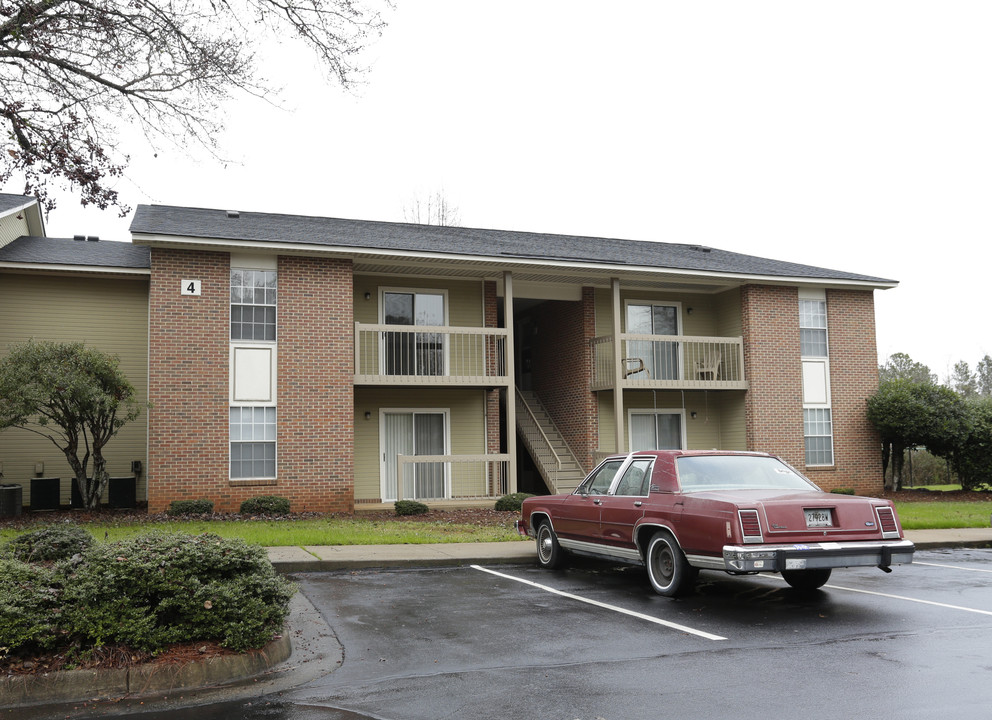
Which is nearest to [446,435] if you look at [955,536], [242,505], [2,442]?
[242,505]

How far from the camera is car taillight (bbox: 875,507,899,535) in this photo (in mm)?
7952

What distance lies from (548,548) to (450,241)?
11115 millimetres

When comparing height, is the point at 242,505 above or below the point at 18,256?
below

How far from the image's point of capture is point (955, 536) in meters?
13.9

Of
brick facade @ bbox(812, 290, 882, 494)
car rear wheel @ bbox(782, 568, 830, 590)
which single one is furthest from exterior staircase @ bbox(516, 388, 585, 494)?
car rear wheel @ bbox(782, 568, 830, 590)

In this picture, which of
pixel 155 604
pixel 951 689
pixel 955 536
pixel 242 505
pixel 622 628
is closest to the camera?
pixel 951 689

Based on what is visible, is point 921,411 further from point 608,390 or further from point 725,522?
point 725,522

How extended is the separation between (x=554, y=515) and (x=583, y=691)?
17.4ft

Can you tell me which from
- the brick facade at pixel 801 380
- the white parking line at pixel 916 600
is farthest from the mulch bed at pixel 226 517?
the brick facade at pixel 801 380

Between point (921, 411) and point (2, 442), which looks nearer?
point (2, 442)

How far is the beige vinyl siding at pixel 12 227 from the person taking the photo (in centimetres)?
1950

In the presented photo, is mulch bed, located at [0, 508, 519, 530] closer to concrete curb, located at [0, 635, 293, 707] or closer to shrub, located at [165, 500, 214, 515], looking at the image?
shrub, located at [165, 500, 214, 515]

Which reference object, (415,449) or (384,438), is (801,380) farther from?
(384,438)

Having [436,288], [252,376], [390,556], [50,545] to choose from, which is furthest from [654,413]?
[50,545]
